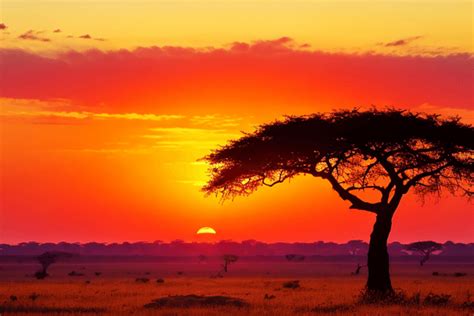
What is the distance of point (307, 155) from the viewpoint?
117 ft

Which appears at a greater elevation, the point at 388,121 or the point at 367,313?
the point at 388,121

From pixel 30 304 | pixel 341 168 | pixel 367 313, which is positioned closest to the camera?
pixel 367 313

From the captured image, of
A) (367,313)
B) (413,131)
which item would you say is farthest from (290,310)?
(413,131)

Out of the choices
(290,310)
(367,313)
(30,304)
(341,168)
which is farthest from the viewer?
(341,168)

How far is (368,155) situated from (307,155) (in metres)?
2.78

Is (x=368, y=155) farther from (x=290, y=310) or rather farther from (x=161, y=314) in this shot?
(x=161, y=314)

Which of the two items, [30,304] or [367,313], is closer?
[367,313]

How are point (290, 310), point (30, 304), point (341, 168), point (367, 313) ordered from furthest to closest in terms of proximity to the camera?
point (341, 168) < point (30, 304) < point (290, 310) < point (367, 313)

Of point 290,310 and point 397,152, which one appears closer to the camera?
point 290,310

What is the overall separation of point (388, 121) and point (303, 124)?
377 cm

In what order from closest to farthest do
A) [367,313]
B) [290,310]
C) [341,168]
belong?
[367,313] < [290,310] < [341,168]

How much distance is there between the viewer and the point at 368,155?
3612cm

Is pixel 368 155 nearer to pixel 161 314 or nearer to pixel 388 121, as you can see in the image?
pixel 388 121

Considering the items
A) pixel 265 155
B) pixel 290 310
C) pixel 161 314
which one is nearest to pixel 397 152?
pixel 265 155
